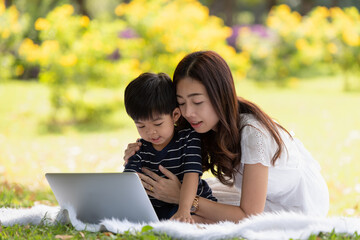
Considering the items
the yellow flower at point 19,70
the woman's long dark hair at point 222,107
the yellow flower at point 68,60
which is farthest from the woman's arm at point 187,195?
the yellow flower at point 19,70

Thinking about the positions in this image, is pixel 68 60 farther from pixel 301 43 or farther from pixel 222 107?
pixel 222 107

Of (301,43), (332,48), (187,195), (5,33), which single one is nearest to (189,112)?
(187,195)

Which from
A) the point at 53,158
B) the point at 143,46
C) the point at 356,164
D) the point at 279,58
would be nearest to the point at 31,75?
the point at 143,46

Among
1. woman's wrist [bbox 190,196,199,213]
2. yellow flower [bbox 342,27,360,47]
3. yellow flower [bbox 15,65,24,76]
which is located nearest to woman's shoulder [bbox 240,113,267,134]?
woman's wrist [bbox 190,196,199,213]

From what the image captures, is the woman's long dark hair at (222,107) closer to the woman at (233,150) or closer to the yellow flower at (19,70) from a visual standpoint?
the woman at (233,150)

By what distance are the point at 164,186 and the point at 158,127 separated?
1.04ft

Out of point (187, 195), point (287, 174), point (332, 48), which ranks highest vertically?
point (332, 48)

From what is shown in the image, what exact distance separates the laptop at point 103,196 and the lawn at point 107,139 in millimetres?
141

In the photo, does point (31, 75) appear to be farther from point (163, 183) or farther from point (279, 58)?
point (163, 183)

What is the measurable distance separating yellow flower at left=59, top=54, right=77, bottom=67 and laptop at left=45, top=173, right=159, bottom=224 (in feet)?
16.6

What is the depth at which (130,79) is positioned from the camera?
7930 mm

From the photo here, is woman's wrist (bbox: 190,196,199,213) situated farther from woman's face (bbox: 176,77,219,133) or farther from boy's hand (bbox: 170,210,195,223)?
woman's face (bbox: 176,77,219,133)

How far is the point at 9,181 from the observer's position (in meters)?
4.84

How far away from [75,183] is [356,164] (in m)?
3.68
